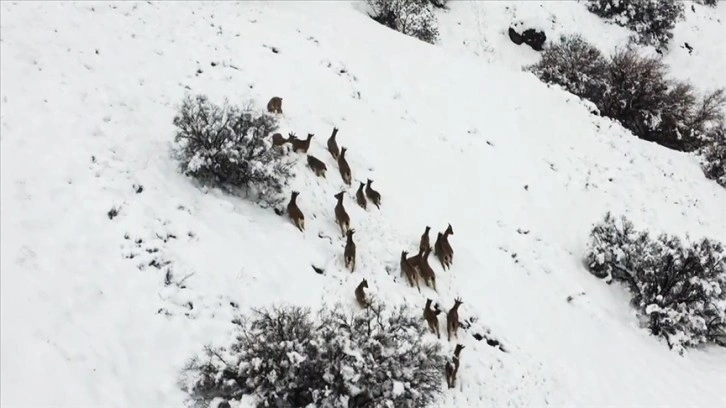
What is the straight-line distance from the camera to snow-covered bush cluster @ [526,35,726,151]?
16297 mm

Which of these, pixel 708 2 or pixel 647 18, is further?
pixel 708 2

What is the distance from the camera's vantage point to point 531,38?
21672mm

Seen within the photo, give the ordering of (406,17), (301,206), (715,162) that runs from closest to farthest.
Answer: (301,206)
(715,162)
(406,17)

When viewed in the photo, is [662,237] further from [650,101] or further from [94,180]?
[94,180]

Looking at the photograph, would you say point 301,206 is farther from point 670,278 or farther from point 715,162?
point 715,162

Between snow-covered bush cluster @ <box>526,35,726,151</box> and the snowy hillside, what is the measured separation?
2085 millimetres

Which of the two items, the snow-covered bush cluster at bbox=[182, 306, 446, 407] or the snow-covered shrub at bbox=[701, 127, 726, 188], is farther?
the snow-covered shrub at bbox=[701, 127, 726, 188]

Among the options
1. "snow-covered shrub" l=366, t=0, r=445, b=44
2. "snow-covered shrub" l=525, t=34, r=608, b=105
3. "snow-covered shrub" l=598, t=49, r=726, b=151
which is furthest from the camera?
"snow-covered shrub" l=366, t=0, r=445, b=44

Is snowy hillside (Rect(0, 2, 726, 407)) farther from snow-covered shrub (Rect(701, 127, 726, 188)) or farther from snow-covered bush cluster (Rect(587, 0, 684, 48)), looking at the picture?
snow-covered bush cluster (Rect(587, 0, 684, 48))

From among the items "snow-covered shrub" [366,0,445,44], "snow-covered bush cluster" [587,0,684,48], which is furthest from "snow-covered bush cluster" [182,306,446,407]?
"snow-covered bush cluster" [587,0,684,48]

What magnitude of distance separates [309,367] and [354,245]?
93.4 inches

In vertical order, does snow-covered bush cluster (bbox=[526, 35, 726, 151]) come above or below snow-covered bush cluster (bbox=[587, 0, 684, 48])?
below

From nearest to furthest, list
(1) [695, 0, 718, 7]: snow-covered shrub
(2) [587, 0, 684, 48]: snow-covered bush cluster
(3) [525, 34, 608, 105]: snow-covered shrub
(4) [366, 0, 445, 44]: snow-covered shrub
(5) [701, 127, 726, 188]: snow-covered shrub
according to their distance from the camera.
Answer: (5) [701, 127, 726, 188]: snow-covered shrub
(3) [525, 34, 608, 105]: snow-covered shrub
(4) [366, 0, 445, 44]: snow-covered shrub
(2) [587, 0, 684, 48]: snow-covered bush cluster
(1) [695, 0, 718, 7]: snow-covered shrub

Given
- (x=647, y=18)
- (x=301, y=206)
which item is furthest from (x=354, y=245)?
(x=647, y=18)
